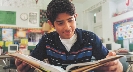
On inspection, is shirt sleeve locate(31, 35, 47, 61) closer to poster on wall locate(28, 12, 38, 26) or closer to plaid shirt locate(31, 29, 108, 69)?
plaid shirt locate(31, 29, 108, 69)

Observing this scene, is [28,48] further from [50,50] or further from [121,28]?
[50,50]

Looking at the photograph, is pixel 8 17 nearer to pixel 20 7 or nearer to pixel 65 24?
pixel 20 7

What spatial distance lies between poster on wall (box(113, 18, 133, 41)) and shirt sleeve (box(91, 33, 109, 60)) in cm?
266

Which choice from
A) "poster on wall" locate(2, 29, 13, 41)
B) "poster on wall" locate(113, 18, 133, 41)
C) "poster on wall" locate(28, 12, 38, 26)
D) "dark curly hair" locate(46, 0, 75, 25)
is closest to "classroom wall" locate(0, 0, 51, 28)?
"poster on wall" locate(28, 12, 38, 26)

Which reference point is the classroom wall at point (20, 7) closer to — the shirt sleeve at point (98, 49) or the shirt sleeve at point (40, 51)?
the shirt sleeve at point (40, 51)

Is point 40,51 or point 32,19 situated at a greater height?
point 32,19

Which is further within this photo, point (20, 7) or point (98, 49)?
point (20, 7)

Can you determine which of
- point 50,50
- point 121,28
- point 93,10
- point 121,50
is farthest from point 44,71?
point 93,10

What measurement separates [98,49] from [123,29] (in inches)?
113

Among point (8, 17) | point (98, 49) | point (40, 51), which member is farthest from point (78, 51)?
point (8, 17)

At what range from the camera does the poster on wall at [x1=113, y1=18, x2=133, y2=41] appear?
3357mm

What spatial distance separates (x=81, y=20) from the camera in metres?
5.16

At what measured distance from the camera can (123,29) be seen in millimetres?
3570

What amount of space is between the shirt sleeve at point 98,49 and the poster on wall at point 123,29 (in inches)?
105
